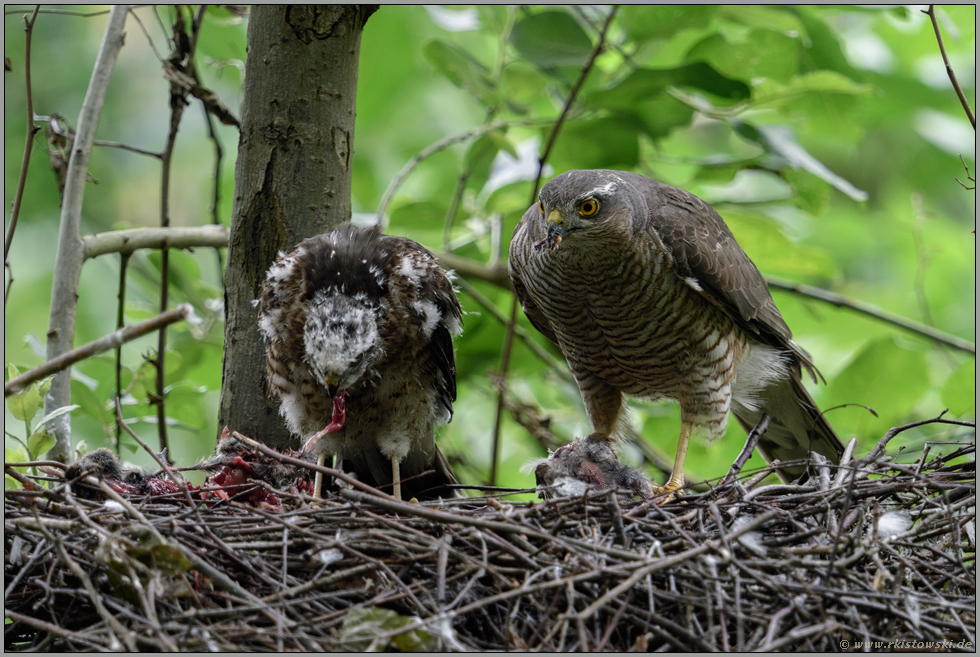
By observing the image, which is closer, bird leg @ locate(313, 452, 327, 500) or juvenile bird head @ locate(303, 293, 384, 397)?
juvenile bird head @ locate(303, 293, 384, 397)

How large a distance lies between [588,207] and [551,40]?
1271 millimetres

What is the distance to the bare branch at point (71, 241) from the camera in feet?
11.0

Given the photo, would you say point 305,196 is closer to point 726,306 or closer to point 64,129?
point 64,129

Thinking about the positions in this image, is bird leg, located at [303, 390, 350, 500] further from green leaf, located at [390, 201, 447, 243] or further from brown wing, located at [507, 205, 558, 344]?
green leaf, located at [390, 201, 447, 243]

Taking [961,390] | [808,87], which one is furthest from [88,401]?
[961,390]

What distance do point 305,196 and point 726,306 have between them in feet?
6.49

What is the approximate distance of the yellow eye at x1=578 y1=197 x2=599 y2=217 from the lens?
3.51m

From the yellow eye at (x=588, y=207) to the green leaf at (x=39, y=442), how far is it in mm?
2238

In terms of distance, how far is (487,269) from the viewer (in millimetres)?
4715

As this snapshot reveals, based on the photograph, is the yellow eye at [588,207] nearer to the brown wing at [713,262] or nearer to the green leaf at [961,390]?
the brown wing at [713,262]

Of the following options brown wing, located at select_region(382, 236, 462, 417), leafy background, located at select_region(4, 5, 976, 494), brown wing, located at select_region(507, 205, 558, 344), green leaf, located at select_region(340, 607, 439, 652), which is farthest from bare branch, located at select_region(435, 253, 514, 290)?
green leaf, located at select_region(340, 607, 439, 652)

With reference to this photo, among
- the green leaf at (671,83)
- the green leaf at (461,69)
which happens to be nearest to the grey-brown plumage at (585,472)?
the green leaf at (671,83)

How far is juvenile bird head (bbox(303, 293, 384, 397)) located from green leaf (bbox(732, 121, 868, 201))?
2.49 meters

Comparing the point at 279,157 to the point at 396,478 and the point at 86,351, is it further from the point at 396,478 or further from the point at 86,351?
the point at 396,478
